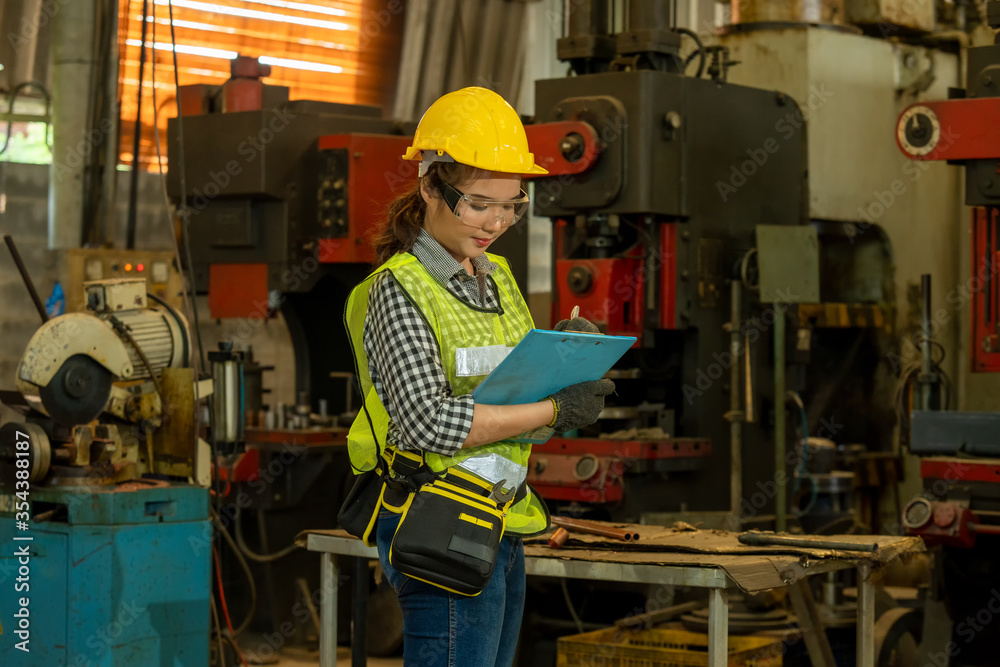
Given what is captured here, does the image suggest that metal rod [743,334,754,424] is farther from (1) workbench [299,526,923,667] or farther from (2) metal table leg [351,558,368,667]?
(2) metal table leg [351,558,368,667]

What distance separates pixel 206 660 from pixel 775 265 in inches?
77.9

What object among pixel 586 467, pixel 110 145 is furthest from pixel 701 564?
pixel 110 145

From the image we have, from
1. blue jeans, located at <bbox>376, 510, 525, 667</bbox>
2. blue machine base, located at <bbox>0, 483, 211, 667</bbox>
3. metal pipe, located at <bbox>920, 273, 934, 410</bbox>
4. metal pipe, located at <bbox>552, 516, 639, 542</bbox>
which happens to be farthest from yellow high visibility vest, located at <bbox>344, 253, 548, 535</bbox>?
metal pipe, located at <bbox>920, 273, 934, 410</bbox>

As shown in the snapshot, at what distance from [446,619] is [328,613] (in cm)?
96

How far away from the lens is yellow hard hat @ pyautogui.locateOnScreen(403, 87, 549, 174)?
1914mm

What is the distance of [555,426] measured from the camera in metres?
1.93

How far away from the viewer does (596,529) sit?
2.81 m

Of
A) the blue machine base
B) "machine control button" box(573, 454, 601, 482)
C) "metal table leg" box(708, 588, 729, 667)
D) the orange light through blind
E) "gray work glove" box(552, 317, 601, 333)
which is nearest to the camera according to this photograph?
"gray work glove" box(552, 317, 601, 333)

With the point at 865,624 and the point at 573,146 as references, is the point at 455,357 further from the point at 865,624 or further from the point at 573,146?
the point at 573,146

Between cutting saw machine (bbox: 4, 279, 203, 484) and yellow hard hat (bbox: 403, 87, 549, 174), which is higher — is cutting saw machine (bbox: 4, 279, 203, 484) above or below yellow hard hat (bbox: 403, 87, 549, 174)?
below

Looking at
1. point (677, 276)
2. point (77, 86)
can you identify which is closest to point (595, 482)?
point (677, 276)

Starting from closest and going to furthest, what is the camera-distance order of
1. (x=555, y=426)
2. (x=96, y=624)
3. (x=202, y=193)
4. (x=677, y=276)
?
(x=555, y=426) < (x=96, y=624) < (x=677, y=276) < (x=202, y=193)

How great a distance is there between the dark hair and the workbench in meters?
0.80

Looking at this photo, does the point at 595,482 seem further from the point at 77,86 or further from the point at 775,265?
the point at 77,86
